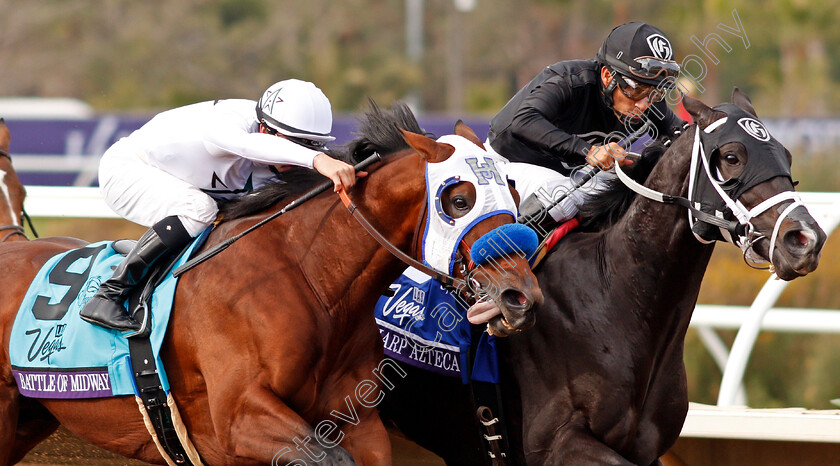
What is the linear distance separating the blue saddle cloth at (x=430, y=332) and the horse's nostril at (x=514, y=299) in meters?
0.73

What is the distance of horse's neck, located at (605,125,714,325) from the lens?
3721 millimetres

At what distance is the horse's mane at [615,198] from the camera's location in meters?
Answer: 3.98

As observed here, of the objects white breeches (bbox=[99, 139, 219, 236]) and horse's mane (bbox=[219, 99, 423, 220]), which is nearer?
horse's mane (bbox=[219, 99, 423, 220])

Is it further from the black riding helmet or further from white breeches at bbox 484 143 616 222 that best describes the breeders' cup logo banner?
the black riding helmet

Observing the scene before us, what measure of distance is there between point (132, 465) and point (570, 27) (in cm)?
3319

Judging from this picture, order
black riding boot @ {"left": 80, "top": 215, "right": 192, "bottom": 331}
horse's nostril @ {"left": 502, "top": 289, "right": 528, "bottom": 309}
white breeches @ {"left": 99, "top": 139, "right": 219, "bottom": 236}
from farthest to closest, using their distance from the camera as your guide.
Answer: white breeches @ {"left": 99, "top": 139, "right": 219, "bottom": 236}
black riding boot @ {"left": 80, "top": 215, "right": 192, "bottom": 331}
horse's nostril @ {"left": 502, "top": 289, "right": 528, "bottom": 309}

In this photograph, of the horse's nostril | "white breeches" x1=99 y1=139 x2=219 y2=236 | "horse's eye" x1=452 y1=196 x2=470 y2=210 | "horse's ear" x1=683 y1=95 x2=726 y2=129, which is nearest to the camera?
the horse's nostril

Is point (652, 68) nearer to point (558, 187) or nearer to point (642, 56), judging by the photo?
point (642, 56)

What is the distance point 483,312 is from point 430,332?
62 centimetres

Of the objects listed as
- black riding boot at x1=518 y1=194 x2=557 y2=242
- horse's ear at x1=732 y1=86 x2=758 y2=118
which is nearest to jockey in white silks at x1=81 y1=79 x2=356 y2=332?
black riding boot at x1=518 y1=194 x2=557 y2=242

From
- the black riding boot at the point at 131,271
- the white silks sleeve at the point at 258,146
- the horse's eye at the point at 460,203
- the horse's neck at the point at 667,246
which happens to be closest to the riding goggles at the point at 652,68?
the horse's neck at the point at 667,246

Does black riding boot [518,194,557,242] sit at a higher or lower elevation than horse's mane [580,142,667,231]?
lower

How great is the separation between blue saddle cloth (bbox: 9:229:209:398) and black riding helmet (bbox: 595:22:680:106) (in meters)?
1.72

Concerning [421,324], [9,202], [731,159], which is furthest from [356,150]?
[9,202]
